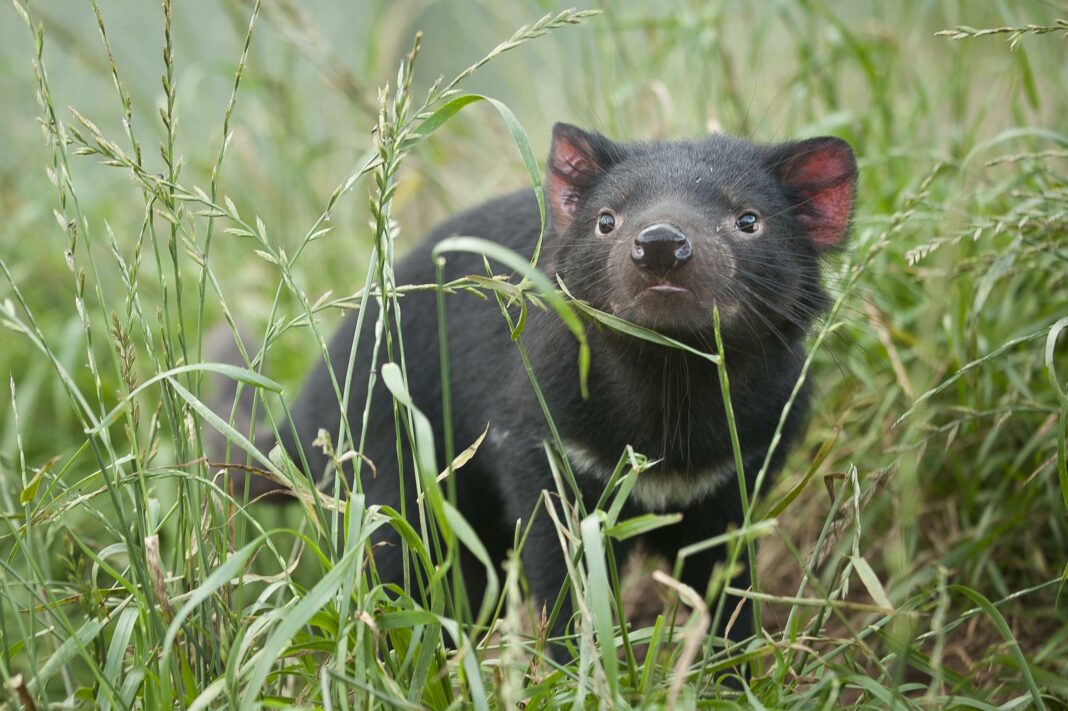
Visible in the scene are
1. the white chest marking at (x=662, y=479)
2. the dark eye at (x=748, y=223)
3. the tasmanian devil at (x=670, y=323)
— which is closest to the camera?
the tasmanian devil at (x=670, y=323)

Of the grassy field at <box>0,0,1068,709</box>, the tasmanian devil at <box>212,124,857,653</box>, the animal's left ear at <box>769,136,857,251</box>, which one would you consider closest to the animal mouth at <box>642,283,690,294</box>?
the tasmanian devil at <box>212,124,857,653</box>

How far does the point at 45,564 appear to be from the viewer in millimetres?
2326

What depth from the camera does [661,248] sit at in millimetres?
2215

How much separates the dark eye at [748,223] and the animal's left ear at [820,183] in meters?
0.15

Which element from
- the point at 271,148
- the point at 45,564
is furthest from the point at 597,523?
the point at 271,148

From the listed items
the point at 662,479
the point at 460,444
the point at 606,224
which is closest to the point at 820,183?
the point at 606,224

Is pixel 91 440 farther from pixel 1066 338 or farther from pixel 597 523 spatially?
pixel 1066 338

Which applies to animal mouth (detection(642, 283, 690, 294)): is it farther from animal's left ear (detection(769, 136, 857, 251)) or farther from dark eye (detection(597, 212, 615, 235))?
animal's left ear (detection(769, 136, 857, 251))

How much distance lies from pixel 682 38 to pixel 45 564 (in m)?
3.29

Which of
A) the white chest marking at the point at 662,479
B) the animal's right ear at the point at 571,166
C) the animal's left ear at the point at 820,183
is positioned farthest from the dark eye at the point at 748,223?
the white chest marking at the point at 662,479

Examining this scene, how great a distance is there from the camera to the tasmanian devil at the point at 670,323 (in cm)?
237

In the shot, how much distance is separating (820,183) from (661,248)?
2.23 feet

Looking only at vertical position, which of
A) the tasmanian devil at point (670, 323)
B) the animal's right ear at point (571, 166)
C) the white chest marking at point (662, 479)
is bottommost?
the white chest marking at point (662, 479)

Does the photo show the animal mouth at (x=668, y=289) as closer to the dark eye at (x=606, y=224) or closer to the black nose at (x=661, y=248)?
the black nose at (x=661, y=248)
